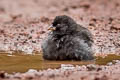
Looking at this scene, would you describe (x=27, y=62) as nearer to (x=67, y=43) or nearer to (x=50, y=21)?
(x=67, y=43)

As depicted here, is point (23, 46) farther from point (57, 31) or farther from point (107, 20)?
point (107, 20)

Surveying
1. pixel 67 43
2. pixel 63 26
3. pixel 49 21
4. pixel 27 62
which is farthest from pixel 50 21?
pixel 27 62

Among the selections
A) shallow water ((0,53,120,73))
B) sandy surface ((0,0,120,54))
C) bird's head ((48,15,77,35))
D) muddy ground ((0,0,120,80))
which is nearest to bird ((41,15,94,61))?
bird's head ((48,15,77,35))

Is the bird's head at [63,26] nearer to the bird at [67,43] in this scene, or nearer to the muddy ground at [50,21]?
the bird at [67,43]

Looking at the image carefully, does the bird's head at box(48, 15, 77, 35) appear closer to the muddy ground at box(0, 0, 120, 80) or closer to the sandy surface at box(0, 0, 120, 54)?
the muddy ground at box(0, 0, 120, 80)

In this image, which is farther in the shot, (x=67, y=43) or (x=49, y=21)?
(x=49, y=21)

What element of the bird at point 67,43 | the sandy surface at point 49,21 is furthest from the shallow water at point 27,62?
the sandy surface at point 49,21
